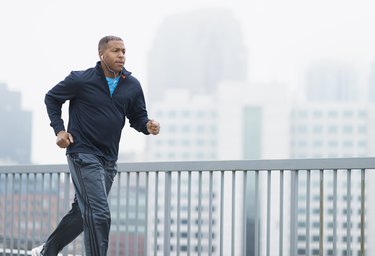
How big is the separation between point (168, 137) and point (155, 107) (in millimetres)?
5709

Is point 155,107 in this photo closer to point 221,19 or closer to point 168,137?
point 168,137

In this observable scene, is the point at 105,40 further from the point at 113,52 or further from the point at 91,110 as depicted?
the point at 91,110

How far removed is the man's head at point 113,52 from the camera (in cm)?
334

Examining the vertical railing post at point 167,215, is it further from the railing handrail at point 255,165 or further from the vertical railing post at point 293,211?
the vertical railing post at point 293,211

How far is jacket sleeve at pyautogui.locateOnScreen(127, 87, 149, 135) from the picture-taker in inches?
138

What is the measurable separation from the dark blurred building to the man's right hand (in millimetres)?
124639

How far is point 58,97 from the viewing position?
3379 mm

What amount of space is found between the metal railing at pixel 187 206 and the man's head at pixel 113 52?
59cm

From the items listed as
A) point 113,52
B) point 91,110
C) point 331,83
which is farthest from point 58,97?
point 331,83

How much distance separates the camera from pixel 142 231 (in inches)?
159

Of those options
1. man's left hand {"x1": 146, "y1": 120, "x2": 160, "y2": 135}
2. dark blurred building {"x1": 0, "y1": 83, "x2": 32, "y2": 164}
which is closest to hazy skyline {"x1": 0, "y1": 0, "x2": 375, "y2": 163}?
dark blurred building {"x1": 0, "y1": 83, "x2": 32, "y2": 164}

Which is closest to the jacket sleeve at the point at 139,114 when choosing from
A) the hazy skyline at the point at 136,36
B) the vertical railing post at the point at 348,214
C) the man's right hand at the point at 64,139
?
the man's right hand at the point at 64,139

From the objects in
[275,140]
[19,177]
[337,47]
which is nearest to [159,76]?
[337,47]

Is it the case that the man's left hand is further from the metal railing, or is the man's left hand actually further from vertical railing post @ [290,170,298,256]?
vertical railing post @ [290,170,298,256]
